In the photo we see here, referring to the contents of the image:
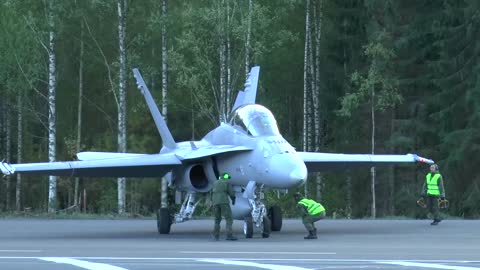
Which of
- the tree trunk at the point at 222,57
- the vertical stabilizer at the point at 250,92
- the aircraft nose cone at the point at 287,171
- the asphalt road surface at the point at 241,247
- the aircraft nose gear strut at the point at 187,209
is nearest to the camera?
the asphalt road surface at the point at 241,247

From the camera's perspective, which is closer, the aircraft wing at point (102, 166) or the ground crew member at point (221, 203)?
the ground crew member at point (221, 203)

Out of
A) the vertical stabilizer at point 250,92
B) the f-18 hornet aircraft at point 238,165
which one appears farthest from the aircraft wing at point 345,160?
the vertical stabilizer at point 250,92

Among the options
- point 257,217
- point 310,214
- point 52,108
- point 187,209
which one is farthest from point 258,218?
point 52,108

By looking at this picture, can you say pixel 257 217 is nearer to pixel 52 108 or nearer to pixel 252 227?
pixel 252 227

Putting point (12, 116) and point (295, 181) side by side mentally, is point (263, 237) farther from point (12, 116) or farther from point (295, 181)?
point (12, 116)

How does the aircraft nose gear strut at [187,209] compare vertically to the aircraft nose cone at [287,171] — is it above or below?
below

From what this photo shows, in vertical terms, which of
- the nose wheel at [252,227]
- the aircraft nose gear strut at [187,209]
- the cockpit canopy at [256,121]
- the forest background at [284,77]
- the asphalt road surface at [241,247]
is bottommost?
the asphalt road surface at [241,247]

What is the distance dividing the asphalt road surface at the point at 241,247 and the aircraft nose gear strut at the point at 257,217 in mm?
280

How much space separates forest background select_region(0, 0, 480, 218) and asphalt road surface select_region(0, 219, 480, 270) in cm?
1198

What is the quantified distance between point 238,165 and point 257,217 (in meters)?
1.51

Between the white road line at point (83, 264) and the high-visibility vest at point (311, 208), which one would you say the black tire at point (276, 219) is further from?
the white road line at point (83, 264)

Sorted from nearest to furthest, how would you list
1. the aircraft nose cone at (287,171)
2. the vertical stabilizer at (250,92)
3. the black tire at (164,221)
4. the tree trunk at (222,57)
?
the aircraft nose cone at (287,171) < the black tire at (164,221) < the vertical stabilizer at (250,92) < the tree trunk at (222,57)

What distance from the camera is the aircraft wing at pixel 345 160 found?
28.8 meters

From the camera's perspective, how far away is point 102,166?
90.3 ft
